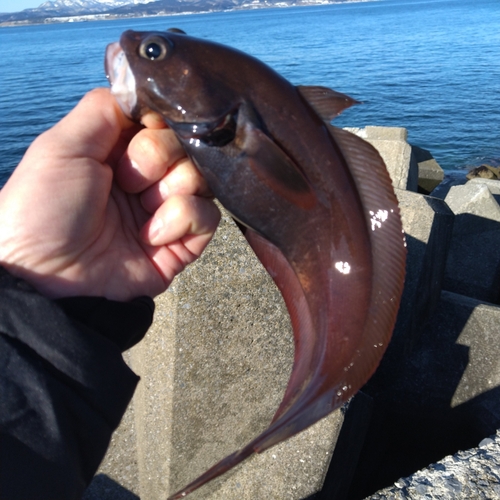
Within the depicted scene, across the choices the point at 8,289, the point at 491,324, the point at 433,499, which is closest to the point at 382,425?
the point at 491,324

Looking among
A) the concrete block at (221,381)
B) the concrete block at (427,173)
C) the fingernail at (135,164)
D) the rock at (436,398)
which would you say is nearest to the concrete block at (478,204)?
the rock at (436,398)

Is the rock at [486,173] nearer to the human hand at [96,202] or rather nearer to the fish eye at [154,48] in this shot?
the human hand at [96,202]

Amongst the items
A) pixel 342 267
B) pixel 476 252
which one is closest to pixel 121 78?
pixel 342 267

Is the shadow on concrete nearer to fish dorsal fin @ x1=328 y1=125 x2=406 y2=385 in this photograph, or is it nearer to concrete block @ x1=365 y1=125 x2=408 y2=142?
fish dorsal fin @ x1=328 y1=125 x2=406 y2=385

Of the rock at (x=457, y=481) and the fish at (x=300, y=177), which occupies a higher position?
the fish at (x=300, y=177)

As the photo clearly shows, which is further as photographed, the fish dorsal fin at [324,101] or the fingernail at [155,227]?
the fingernail at [155,227]

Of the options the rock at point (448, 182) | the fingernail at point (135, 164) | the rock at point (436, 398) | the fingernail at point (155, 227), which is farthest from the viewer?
the rock at point (448, 182)
